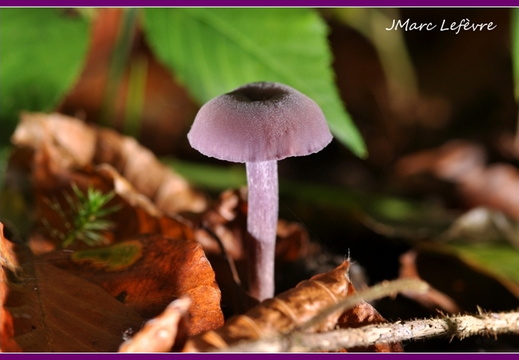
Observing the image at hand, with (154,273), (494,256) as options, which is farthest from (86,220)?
(494,256)

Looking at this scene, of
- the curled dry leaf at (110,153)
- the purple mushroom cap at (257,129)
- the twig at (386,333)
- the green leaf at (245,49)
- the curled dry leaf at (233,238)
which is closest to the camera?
the twig at (386,333)

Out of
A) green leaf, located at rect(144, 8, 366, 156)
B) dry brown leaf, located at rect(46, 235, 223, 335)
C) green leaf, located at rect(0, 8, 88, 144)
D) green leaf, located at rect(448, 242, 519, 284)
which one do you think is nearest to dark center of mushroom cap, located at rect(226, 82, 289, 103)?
dry brown leaf, located at rect(46, 235, 223, 335)

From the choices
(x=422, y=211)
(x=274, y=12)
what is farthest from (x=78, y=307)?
(x=422, y=211)

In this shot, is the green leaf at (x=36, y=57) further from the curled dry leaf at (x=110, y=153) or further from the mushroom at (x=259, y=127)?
the mushroom at (x=259, y=127)

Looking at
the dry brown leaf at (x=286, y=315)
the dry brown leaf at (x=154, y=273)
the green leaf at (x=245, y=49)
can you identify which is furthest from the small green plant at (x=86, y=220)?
the dry brown leaf at (x=286, y=315)

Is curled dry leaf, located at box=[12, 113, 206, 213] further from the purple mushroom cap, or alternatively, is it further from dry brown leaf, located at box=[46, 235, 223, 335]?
the purple mushroom cap

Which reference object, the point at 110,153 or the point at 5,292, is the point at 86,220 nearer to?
the point at 5,292
